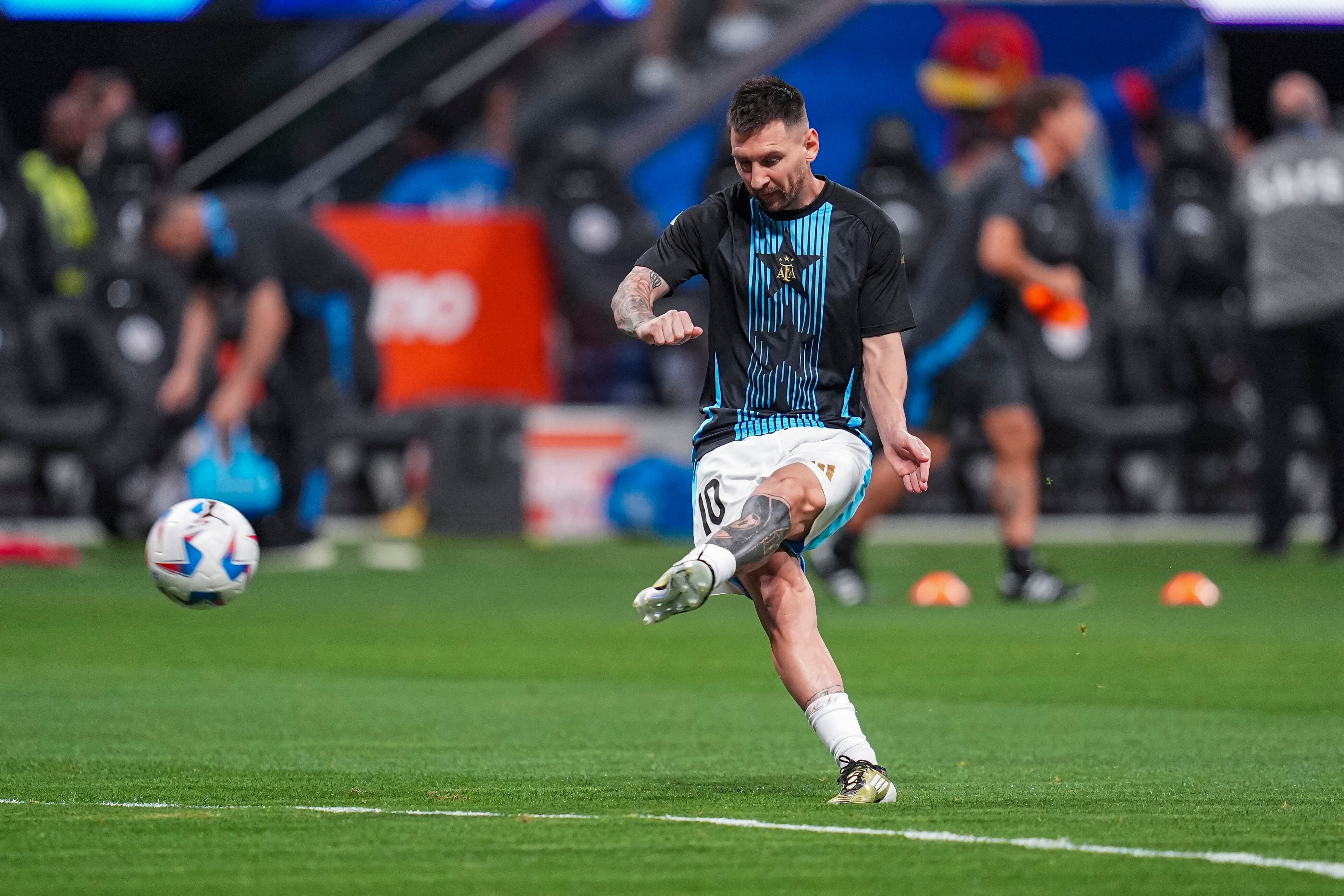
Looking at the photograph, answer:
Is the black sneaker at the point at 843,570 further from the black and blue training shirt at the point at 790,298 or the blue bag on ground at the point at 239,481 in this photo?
the black and blue training shirt at the point at 790,298

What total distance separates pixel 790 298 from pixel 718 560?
2.91ft

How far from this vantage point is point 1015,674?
8383 millimetres

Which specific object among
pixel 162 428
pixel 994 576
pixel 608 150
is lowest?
pixel 994 576

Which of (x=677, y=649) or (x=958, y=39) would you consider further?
(x=958, y=39)

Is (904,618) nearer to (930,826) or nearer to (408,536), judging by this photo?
(930,826)

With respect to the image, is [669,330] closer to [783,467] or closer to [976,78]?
[783,467]

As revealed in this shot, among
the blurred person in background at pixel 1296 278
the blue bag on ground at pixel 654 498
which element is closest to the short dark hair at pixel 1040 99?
the blurred person in background at pixel 1296 278

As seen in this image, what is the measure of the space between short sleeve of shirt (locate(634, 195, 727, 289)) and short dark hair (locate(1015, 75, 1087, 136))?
5.69 m

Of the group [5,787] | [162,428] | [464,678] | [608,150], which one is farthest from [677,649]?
[608,150]

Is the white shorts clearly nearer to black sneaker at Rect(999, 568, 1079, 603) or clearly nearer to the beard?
the beard

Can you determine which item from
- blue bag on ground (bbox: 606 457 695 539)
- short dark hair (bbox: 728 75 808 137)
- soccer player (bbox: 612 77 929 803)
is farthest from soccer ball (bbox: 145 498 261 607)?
blue bag on ground (bbox: 606 457 695 539)

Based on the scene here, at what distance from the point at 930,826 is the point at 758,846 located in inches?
19.2

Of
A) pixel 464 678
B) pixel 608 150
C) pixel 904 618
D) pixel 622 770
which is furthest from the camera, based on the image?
pixel 608 150

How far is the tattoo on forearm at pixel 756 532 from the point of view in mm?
5148
